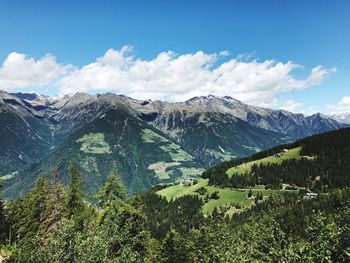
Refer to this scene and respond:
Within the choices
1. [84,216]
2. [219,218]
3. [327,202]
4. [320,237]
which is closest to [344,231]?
[320,237]

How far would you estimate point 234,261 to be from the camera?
3372 cm

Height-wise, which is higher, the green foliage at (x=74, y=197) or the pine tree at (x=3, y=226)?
the green foliage at (x=74, y=197)

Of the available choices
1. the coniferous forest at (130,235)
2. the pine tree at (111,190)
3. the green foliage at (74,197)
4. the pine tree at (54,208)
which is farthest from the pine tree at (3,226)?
the pine tree at (111,190)


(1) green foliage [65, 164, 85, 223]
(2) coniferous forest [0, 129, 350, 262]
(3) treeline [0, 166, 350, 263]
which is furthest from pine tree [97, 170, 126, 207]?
(1) green foliage [65, 164, 85, 223]

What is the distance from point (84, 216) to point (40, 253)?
63.8 meters

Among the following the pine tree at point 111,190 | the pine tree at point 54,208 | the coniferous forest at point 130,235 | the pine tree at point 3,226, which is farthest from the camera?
the pine tree at point 3,226

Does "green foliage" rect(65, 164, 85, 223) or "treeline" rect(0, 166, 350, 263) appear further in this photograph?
"green foliage" rect(65, 164, 85, 223)

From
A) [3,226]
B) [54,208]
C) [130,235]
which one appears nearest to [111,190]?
[54,208]

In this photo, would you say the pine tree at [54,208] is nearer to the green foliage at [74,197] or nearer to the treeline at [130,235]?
the treeline at [130,235]

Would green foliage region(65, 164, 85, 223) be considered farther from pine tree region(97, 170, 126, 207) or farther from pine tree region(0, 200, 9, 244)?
pine tree region(0, 200, 9, 244)

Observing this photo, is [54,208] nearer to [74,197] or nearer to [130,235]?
[74,197]

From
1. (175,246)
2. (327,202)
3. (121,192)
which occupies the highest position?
(121,192)

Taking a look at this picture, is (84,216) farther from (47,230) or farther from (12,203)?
(12,203)

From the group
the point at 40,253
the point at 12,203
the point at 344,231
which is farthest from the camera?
the point at 12,203
